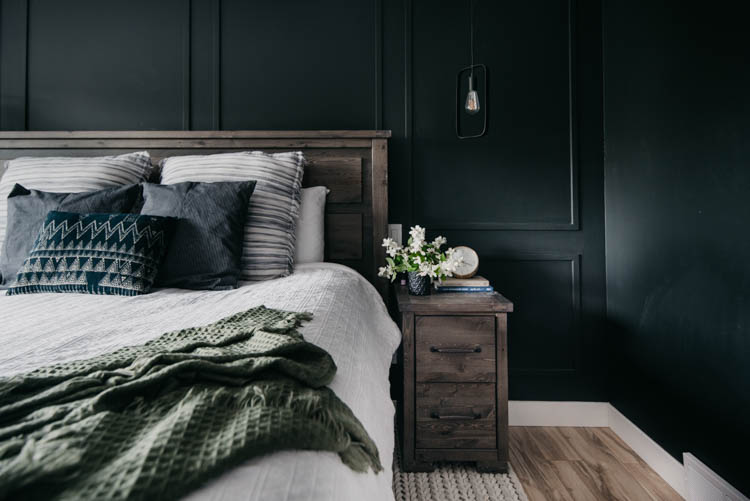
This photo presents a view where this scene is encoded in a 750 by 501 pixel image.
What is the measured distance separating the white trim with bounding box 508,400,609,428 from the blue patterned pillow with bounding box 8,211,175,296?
1.81 meters

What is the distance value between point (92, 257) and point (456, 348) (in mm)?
1323

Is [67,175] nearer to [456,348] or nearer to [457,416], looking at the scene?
[456,348]

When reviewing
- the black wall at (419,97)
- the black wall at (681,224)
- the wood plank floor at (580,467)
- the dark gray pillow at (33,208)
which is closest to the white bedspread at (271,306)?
the dark gray pillow at (33,208)

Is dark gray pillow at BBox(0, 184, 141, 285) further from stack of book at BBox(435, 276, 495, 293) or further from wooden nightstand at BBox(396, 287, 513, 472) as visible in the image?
stack of book at BBox(435, 276, 495, 293)

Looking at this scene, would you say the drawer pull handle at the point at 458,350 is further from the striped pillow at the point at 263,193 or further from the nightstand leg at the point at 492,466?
the striped pillow at the point at 263,193

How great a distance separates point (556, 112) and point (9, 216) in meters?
2.46

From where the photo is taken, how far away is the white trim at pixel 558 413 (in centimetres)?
207

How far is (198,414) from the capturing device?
1.50 ft

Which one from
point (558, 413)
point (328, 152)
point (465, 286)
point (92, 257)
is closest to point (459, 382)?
point (465, 286)

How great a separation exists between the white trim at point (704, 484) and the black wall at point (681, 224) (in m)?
0.03

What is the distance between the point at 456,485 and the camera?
1558 millimetres

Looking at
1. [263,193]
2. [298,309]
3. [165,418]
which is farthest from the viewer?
[263,193]

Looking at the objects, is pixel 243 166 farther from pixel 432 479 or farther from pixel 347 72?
pixel 432 479

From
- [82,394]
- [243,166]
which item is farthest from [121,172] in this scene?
[82,394]
